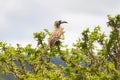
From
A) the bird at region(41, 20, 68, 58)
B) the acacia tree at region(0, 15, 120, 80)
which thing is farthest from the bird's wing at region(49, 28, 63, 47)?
the acacia tree at region(0, 15, 120, 80)

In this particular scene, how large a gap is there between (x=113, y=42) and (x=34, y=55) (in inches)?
310

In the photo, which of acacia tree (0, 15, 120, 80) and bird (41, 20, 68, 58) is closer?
bird (41, 20, 68, 58)

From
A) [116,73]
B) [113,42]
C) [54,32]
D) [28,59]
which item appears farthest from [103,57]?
[54,32]

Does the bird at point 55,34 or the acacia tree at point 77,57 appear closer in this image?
the bird at point 55,34

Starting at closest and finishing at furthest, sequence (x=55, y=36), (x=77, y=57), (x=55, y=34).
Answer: (x=55, y=36) → (x=55, y=34) → (x=77, y=57)

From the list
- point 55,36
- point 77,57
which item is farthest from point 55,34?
point 77,57

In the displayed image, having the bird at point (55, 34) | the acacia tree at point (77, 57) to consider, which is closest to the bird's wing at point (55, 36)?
the bird at point (55, 34)

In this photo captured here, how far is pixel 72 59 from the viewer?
38500 mm

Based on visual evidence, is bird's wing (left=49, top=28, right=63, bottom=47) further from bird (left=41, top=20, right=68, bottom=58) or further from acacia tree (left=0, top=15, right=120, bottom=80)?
acacia tree (left=0, top=15, right=120, bottom=80)

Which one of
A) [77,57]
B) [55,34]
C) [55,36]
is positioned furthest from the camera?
[77,57]

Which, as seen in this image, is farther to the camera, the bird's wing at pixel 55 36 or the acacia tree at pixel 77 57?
the acacia tree at pixel 77 57

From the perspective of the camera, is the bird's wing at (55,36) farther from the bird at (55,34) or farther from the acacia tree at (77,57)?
the acacia tree at (77,57)

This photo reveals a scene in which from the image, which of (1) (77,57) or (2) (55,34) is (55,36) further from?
(1) (77,57)

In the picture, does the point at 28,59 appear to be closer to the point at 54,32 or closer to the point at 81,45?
the point at 81,45
